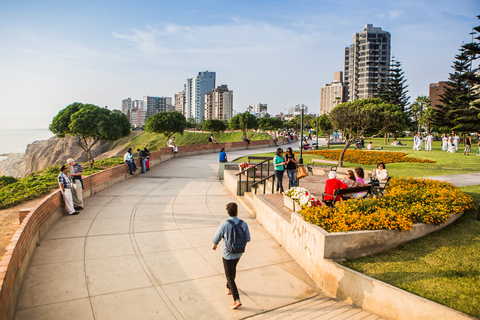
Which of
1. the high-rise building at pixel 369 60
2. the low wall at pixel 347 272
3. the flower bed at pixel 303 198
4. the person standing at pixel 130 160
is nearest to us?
the low wall at pixel 347 272

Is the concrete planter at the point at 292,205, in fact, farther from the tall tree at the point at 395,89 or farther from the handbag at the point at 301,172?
the tall tree at the point at 395,89

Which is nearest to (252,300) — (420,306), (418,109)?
(420,306)

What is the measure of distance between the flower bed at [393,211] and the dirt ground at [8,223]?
290 inches

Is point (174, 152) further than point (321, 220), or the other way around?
point (174, 152)

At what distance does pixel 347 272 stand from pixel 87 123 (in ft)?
71.3

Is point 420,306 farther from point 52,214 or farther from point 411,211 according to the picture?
point 52,214

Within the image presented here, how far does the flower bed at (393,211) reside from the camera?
5.82 metres

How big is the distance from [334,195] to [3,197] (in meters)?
14.0

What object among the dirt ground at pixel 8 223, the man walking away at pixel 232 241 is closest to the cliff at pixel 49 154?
the dirt ground at pixel 8 223

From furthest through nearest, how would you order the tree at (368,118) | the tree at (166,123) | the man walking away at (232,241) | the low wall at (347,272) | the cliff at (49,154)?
the cliff at (49,154) < the tree at (166,123) < the tree at (368,118) < the man walking away at (232,241) < the low wall at (347,272)

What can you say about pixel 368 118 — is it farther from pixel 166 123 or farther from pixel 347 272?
pixel 166 123

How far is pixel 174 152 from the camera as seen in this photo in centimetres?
2506

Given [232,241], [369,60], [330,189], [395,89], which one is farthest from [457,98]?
[369,60]

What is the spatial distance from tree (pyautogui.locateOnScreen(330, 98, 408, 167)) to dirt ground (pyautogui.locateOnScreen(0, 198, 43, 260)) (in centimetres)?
1458
